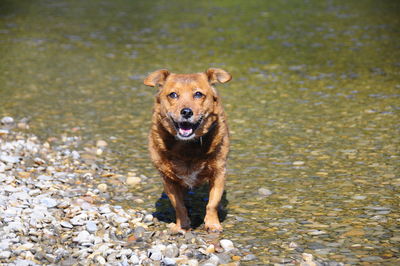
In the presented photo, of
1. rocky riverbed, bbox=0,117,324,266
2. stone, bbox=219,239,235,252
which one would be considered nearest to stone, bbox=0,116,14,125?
rocky riverbed, bbox=0,117,324,266

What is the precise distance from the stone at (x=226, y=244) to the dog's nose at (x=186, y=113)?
4.83 feet

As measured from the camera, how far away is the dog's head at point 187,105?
6.53m

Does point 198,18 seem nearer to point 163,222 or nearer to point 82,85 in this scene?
point 82,85

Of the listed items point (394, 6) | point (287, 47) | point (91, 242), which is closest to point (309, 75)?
point (287, 47)

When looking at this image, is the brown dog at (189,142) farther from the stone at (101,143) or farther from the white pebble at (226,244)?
the stone at (101,143)

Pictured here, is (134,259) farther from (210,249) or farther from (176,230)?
(176,230)

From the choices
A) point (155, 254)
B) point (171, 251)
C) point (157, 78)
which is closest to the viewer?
point (155, 254)

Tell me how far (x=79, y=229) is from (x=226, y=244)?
5.76ft

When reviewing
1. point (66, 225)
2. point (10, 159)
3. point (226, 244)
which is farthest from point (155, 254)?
point (10, 159)

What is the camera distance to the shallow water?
7.06m

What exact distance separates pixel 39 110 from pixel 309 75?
7350 mm

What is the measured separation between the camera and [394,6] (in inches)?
1143

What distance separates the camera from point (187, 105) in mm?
6559

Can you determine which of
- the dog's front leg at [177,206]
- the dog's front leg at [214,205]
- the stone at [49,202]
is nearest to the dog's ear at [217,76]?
the dog's front leg at [214,205]
